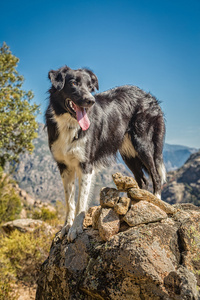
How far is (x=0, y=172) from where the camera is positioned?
13.3 metres

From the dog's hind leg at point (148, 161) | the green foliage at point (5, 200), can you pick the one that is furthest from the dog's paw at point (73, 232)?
the green foliage at point (5, 200)

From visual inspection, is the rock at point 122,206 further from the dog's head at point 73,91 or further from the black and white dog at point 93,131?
the dog's head at point 73,91

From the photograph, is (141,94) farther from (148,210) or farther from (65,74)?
(148,210)

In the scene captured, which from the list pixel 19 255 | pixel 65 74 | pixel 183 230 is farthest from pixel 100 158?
pixel 19 255

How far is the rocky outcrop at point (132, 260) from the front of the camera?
229 centimetres

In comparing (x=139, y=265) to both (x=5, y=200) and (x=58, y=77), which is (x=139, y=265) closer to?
(x=58, y=77)

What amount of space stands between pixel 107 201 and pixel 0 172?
11.7 meters

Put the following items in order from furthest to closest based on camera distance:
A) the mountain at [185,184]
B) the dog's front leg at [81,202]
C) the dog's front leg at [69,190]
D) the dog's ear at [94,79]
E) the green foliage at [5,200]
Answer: the mountain at [185,184], the green foliage at [5,200], the dog's ear at [94,79], the dog's front leg at [69,190], the dog's front leg at [81,202]

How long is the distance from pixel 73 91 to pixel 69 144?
781 mm

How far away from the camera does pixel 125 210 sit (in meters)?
2.93

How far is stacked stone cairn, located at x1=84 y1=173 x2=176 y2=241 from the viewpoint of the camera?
2.81 meters

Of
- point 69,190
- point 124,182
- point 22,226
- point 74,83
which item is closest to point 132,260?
point 124,182

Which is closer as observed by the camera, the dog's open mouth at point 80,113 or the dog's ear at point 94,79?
the dog's open mouth at point 80,113

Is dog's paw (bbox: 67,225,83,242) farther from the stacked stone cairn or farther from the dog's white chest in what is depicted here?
the dog's white chest
